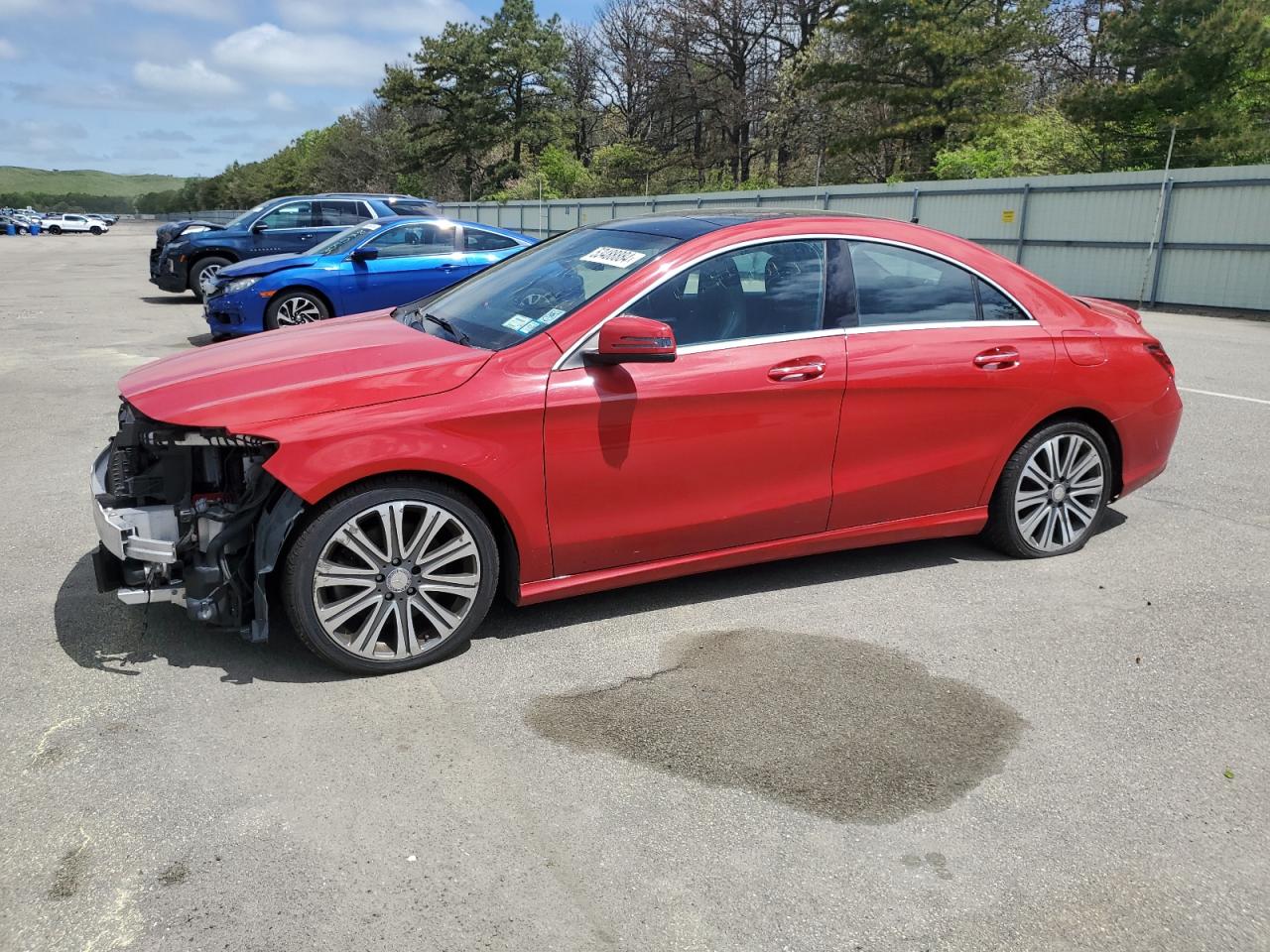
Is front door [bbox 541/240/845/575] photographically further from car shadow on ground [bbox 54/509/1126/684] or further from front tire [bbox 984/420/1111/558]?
front tire [bbox 984/420/1111/558]

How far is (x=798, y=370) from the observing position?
420cm

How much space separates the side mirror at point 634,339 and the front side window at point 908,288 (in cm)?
109

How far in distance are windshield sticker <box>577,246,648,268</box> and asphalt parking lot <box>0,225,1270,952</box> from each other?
4.72ft

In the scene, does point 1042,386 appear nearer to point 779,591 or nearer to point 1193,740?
point 779,591

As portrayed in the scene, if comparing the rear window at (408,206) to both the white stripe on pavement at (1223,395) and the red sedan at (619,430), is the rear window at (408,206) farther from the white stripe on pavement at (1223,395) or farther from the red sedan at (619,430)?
the red sedan at (619,430)

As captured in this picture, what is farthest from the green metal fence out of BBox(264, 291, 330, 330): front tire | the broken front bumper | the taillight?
the broken front bumper

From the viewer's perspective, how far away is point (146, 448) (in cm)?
373

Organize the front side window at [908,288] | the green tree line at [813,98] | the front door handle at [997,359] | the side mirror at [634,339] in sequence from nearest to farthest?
the side mirror at [634,339] < the front side window at [908,288] < the front door handle at [997,359] < the green tree line at [813,98]

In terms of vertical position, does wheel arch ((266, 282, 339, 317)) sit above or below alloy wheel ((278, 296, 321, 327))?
above

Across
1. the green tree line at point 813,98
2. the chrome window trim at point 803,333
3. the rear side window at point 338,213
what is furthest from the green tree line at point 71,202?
the chrome window trim at point 803,333

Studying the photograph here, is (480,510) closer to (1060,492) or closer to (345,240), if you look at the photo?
(1060,492)

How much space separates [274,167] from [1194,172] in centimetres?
9846

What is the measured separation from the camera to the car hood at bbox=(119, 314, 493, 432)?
3.56 meters

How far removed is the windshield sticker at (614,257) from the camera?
4242 mm
